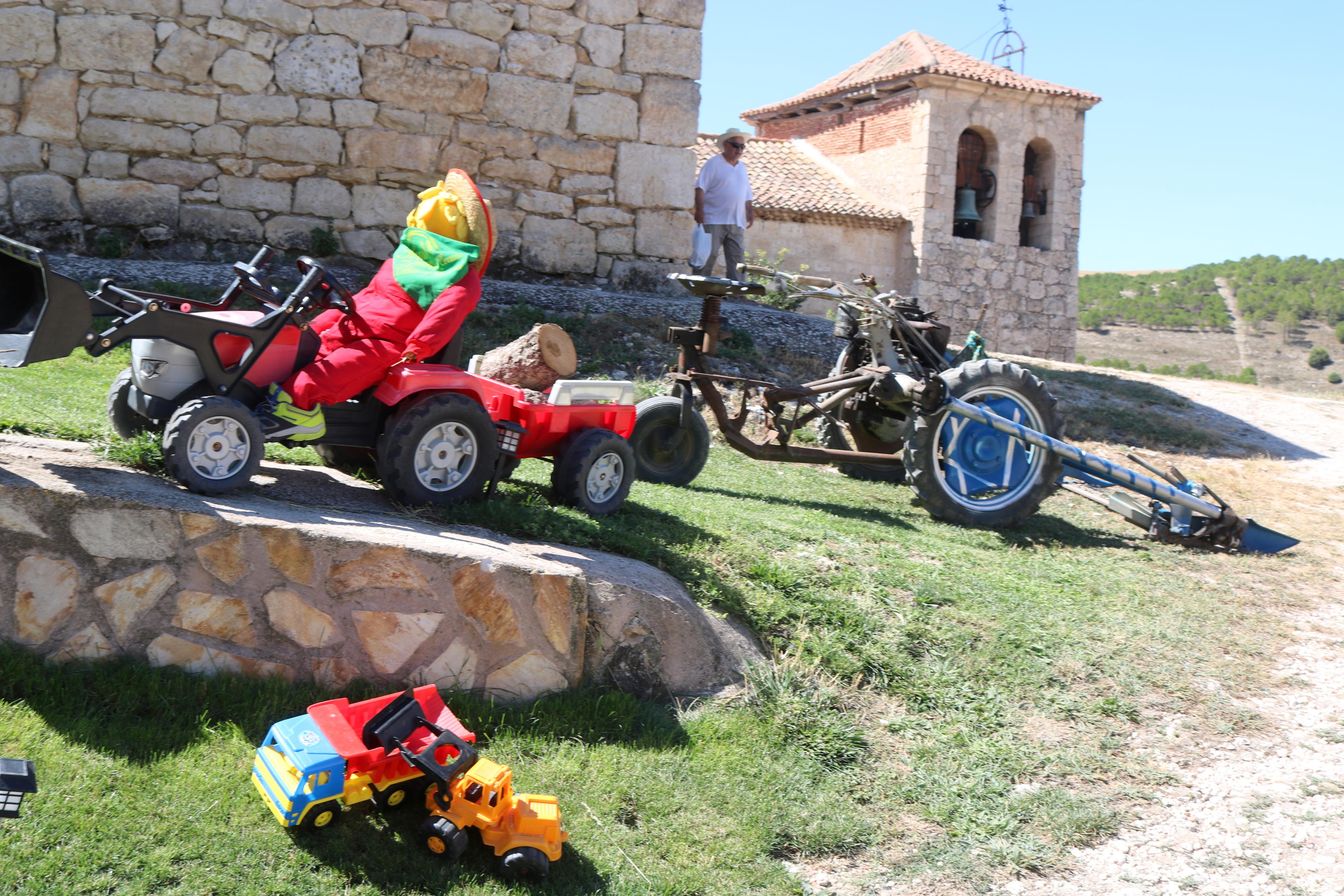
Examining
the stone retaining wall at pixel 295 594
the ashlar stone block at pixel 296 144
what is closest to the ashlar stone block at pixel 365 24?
the ashlar stone block at pixel 296 144

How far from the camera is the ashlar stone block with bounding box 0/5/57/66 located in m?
8.16

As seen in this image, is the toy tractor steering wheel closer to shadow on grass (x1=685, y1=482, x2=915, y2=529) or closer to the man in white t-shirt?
shadow on grass (x1=685, y1=482, x2=915, y2=529)

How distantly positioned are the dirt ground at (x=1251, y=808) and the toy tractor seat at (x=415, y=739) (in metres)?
1.09

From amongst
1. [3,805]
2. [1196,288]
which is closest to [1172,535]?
[3,805]

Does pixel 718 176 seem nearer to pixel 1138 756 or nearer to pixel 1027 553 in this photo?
pixel 1027 553

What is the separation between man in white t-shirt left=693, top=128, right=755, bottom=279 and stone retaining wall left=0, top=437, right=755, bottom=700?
7.18m

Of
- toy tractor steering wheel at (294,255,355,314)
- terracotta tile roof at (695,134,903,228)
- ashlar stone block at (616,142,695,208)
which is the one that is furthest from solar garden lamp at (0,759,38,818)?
terracotta tile roof at (695,134,903,228)

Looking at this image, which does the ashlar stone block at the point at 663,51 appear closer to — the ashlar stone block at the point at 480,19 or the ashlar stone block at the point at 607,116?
the ashlar stone block at the point at 607,116

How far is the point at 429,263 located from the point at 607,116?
5.78 m

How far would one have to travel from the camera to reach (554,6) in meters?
9.33

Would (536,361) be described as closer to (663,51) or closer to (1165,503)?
(1165,503)

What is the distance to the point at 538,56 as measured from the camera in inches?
367

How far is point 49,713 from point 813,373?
7194 mm

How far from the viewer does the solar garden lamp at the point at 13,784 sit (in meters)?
1.70
